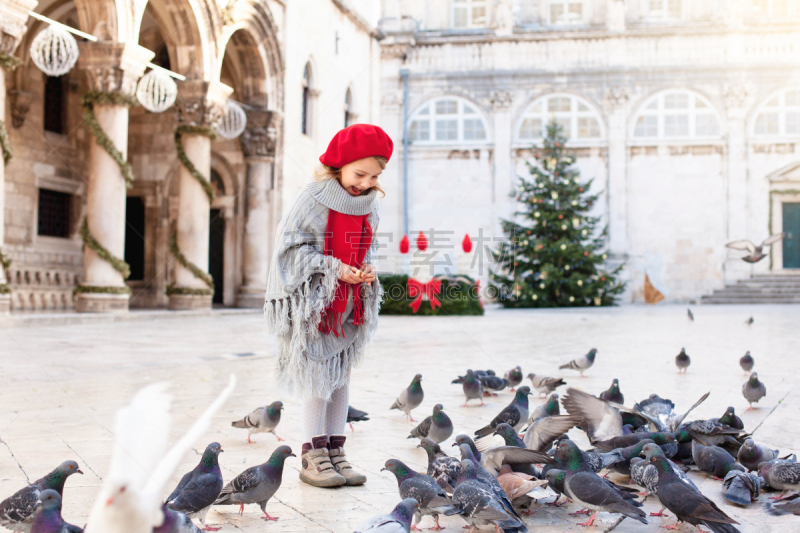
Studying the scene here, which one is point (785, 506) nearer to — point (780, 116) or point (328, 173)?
point (328, 173)

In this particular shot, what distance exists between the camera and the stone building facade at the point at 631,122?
24.9 metres

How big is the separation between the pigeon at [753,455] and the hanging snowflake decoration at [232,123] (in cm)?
1447

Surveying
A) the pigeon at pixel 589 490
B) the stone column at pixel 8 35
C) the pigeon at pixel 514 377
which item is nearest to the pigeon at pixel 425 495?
the pigeon at pixel 589 490

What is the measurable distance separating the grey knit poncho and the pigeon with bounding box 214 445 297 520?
0.55 m

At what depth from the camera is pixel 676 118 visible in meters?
25.3

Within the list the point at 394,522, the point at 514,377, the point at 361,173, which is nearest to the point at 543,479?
the point at 394,522

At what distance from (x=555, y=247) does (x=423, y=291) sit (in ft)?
20.0

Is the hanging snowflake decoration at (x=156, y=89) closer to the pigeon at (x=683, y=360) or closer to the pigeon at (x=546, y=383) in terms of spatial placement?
the pigeon at (x=546, y=383)

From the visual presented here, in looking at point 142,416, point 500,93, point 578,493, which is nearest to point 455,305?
point 500,93

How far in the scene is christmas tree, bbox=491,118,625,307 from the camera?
2231 centimetres

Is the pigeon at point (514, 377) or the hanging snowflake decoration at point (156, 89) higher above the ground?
the hanging snowflake decoration at point (156, 89)

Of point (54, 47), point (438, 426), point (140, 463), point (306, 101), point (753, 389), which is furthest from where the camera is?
point (306, 101)

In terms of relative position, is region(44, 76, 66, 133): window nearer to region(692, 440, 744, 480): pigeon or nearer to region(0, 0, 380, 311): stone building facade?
region(0, 0, 380, 311): stone building facade

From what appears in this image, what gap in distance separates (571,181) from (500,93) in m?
5.04
